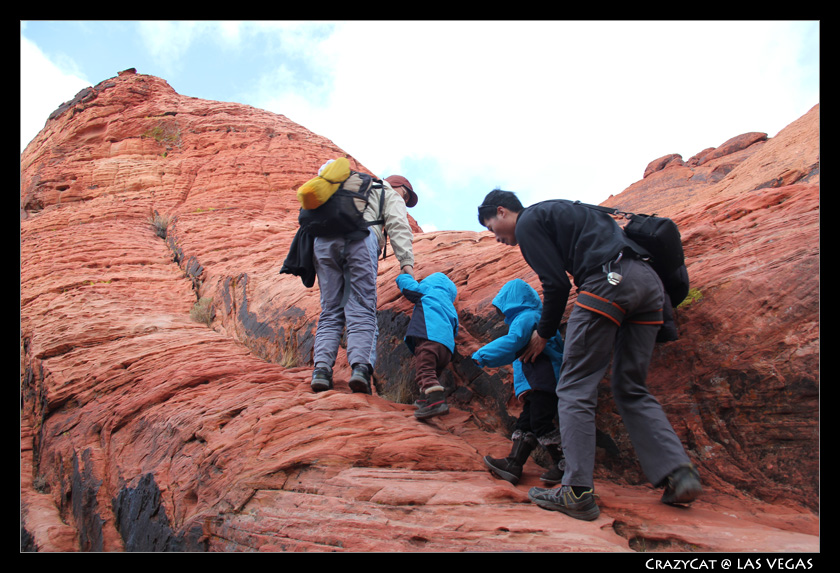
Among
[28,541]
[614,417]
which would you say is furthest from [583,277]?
[28,541]

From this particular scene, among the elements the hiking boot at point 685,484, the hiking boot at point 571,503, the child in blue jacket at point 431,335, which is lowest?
the hiking boot at point 571,503

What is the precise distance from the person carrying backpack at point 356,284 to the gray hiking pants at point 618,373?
2.03 metres

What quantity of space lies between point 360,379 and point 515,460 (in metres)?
1.61

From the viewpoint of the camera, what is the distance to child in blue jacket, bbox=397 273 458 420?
475cm

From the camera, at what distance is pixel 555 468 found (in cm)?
416

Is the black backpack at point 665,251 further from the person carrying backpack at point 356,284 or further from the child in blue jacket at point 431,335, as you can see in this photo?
the person carrying backpack at point 356,284

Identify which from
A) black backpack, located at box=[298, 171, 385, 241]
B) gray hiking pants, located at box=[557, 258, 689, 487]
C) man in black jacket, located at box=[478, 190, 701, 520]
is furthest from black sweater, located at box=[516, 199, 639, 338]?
black backpack, located at box=[298, 171, 385, 241]

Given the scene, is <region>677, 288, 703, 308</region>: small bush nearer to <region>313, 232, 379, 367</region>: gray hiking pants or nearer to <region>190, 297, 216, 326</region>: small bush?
<region>313, 232, 379, 367</region>: gray hiking pants

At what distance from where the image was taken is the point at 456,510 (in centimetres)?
357

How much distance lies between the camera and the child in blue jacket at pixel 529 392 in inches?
165

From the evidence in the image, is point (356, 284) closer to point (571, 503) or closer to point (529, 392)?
point (529, 392)

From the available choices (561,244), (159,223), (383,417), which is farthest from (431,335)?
(159,223)

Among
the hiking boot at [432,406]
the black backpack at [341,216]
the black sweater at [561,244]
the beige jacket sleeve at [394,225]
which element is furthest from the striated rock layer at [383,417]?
the black backpack at [341,216]

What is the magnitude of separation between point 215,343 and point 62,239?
19.8 feet
